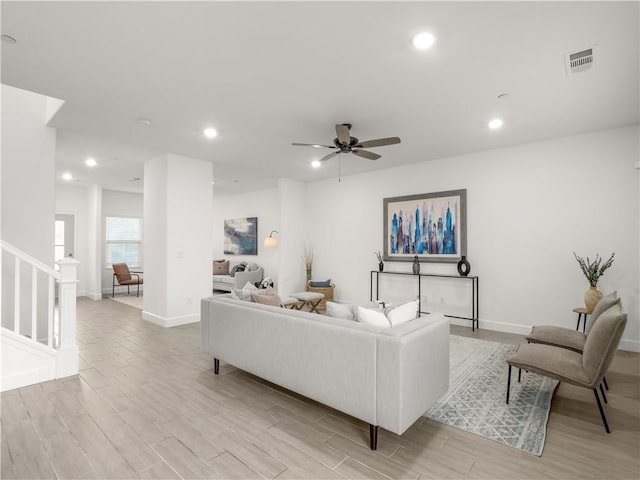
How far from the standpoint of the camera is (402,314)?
98.7 inches

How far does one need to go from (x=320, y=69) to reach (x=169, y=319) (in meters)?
4.35

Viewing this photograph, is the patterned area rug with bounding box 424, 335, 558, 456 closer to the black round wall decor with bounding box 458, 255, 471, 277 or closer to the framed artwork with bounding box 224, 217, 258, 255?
the black round wall decor with bounding box 458, 255, 471, 277

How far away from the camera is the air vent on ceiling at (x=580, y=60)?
2.56 metres

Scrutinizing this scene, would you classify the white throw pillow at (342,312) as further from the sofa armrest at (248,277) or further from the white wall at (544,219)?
the sofa armrest at (248,277)

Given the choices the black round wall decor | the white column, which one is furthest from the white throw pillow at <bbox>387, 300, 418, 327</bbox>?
the white column

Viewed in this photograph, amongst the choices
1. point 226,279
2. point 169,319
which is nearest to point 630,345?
point 169,319

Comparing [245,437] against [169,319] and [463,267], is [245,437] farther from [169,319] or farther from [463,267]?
[463,267]

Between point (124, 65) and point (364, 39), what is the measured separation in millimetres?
1976

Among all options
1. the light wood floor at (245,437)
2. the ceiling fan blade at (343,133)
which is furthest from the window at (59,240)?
the ceiling fan blade at (343,133)

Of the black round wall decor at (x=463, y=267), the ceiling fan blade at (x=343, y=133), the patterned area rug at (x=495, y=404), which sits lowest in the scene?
the patterned area rug at (x=495, y=404)

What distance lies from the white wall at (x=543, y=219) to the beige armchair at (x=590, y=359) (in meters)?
2.32

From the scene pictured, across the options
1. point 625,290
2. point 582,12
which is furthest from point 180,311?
point 625,290

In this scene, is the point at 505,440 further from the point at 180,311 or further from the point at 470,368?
the point at 180,311

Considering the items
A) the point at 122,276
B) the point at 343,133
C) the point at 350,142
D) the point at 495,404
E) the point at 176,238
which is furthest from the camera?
the point at 122,276
